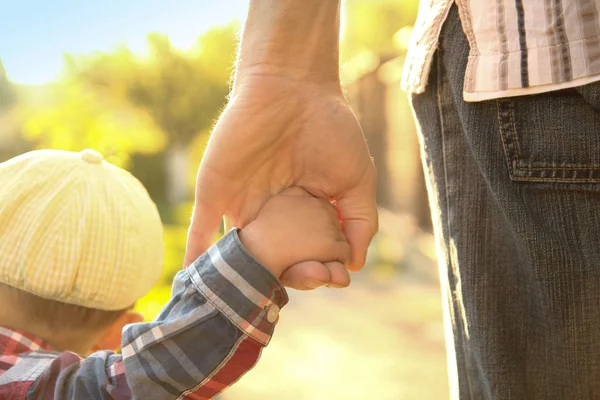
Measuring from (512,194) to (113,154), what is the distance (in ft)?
4.22

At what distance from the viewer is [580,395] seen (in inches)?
53.9

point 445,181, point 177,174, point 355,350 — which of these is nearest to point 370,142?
point 177,174

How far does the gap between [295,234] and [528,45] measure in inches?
21.0

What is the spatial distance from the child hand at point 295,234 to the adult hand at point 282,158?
0.13ft

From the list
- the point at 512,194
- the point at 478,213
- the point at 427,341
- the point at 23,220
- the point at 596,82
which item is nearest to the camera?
the point at 596,82

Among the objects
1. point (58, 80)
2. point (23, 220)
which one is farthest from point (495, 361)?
point (58, 80)

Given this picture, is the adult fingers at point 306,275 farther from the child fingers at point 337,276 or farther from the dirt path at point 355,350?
the dirt path at point 355,350

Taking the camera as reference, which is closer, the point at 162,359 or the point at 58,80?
the point at 162,359

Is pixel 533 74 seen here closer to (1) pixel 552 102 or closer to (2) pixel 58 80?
(1) pixel 552 102

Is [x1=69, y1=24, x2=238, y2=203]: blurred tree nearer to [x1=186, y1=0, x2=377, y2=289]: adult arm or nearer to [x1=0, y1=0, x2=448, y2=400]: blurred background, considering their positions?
[x1=0, y1=0, x2=448, y2=400]: blurred background

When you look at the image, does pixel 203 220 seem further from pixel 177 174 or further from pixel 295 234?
pixel 177 174

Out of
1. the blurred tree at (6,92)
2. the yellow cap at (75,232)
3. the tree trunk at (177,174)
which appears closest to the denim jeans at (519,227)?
the yellow cap at (75,232)

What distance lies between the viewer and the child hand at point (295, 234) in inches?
53.1

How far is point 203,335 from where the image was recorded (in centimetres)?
128
